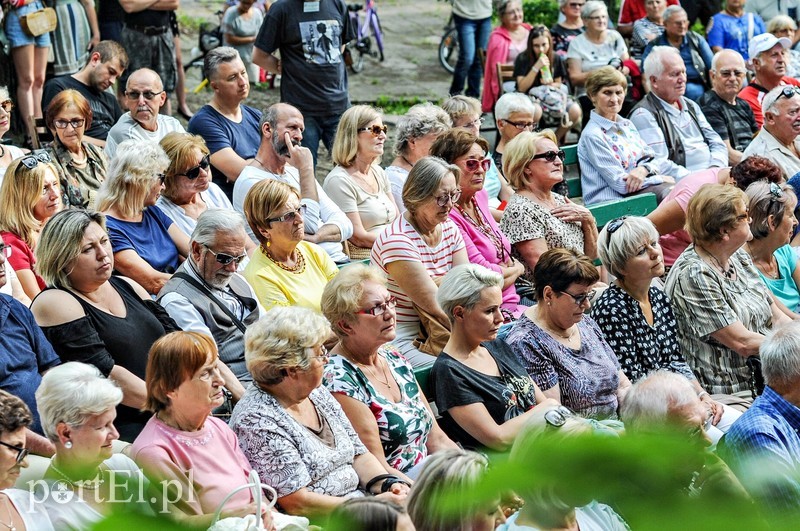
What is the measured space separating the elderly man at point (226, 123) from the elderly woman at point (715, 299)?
2628 millimetres

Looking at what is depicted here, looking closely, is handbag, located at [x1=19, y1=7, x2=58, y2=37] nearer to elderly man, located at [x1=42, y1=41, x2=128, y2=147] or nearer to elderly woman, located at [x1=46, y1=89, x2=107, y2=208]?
elderly man, located at [x1=42, y1=41, x2=128, y2=147]

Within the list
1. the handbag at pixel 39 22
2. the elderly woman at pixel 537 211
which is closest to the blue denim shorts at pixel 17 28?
the handbag at pixel 39 22

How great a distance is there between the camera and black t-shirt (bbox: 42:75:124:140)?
6.82 metres

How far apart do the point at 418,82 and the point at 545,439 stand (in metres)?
12.7

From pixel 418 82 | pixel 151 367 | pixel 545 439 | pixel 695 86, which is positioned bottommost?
pixel 418 82

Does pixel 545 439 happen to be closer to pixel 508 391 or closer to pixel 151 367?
pixel 151 367

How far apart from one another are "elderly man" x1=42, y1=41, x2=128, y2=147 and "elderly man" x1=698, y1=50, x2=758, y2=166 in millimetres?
4623

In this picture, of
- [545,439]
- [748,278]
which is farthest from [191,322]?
[545,439]

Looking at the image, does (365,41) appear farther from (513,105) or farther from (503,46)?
(513,105)

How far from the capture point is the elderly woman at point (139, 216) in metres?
4.88

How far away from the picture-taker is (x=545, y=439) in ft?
3.05

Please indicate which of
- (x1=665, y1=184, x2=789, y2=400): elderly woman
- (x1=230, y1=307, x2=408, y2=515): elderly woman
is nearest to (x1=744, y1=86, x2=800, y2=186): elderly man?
(x1=665, y1=184, x2=789, y2=400): elderly woman

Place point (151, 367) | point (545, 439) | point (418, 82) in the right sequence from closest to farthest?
point (545, 439) < point (151, 367) < point (418, 82)

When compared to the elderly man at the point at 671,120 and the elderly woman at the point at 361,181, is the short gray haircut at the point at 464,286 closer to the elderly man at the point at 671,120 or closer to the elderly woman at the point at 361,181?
the elderly woman at the point at 361,181
